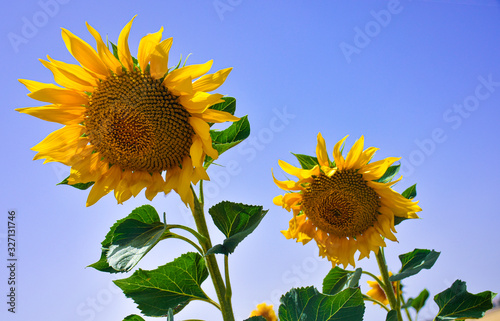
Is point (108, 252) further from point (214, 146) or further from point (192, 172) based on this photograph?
point (214, 146)

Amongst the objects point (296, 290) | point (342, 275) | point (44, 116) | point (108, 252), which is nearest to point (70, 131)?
point (44, 116)

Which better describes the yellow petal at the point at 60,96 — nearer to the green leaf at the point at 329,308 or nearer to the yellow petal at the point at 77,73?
the yellow petal at the point at 77,73

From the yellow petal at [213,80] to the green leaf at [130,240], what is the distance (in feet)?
2.26

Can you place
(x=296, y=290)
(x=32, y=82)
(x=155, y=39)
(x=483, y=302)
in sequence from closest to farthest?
(x=296, y=290), (x=155, y=39), (x=32, y=82), (x=483, y=302)

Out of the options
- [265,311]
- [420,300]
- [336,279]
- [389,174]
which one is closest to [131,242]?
[336,279]

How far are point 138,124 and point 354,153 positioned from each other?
5.57 ft

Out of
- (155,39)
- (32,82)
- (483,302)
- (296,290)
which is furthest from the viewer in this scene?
(483,302)

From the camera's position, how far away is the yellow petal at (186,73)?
2.02m

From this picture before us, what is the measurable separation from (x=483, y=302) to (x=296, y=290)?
222 cm

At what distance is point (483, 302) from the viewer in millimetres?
3295

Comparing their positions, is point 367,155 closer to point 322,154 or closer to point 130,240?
point 322,154

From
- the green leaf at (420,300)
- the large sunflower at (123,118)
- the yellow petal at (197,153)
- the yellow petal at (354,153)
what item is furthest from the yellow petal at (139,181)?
the green leaf at (420,300)

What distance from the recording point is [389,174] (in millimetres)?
3396

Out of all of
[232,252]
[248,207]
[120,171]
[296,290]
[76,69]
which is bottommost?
[296,290]
